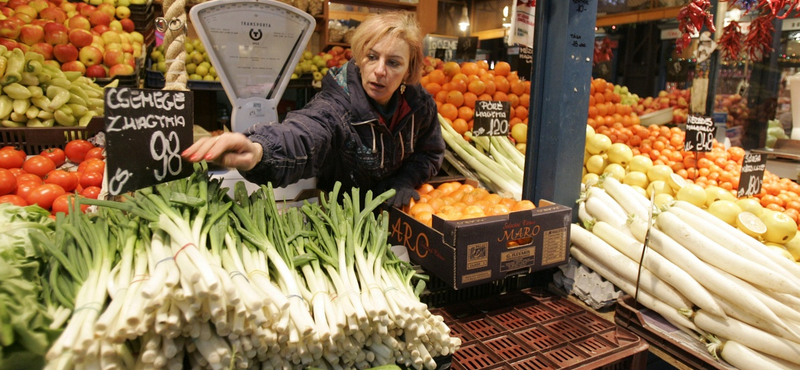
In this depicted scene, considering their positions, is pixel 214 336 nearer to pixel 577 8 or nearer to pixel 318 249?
pixel 318 249

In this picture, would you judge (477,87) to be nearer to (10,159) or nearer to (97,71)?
(10,159)

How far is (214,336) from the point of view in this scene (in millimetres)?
978

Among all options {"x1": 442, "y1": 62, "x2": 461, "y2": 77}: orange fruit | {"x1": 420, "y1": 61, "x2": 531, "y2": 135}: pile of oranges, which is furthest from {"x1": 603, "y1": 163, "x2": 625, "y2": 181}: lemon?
{"x1": 442, "y1": 62, "x2": 461, "y2": 77}: orange fruit

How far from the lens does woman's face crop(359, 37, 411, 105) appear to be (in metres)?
1.84

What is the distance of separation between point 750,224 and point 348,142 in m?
1.70

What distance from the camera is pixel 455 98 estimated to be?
10.2ft

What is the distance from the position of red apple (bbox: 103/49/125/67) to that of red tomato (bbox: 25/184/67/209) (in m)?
1.89

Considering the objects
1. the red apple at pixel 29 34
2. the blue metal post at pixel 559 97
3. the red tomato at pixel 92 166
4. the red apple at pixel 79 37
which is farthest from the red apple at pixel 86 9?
the blue metal post at pixel 559 97

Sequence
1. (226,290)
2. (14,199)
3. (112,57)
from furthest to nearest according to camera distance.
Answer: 1. (112,57)
2. (14,199)
3. (226,290)

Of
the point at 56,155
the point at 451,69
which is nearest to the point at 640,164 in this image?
the point at 451,69

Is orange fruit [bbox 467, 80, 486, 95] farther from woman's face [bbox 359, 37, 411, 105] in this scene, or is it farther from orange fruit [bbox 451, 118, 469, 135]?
woman's face [bbox 359, 37, 411, 105]

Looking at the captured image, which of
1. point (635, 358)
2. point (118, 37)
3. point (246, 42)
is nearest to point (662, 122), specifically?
point (635, 358)

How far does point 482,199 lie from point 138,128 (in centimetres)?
124

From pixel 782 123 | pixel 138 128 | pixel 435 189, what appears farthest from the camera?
pixel 782 123
